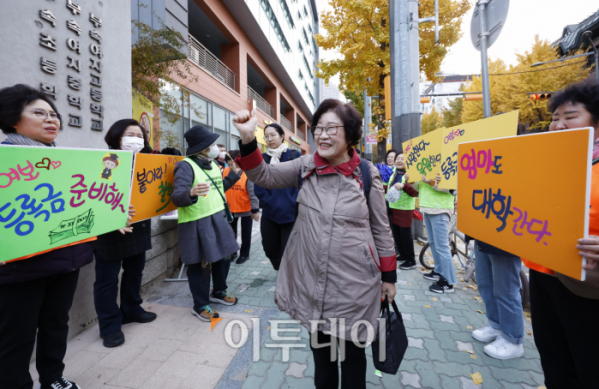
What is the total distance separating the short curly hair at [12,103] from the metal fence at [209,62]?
30.0ft

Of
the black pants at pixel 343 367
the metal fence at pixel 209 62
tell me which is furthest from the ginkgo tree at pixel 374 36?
the black pants at pixel 343 367

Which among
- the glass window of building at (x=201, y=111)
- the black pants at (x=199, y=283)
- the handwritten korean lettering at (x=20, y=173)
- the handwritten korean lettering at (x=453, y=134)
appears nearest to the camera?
the handwritten korean lettering at (x=20, y=173)

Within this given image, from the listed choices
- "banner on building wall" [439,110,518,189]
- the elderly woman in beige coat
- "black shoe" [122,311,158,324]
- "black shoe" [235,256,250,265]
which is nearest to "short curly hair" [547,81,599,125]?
"banner on building wall" [439,110,518,189]

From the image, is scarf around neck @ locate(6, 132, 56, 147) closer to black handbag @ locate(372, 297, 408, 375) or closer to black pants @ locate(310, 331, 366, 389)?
black pants @ locate(310, 331, 366, 389)

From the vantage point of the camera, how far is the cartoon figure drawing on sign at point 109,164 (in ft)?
6.28

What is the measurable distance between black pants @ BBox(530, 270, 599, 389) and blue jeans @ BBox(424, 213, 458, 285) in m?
1.98

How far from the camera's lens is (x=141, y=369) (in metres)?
2.32

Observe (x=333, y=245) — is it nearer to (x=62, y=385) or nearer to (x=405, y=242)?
(x=62, y=385)

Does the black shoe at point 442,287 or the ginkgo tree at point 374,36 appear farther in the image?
the ginkgo tree at point 374,36

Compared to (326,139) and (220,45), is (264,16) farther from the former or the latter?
(326,139)

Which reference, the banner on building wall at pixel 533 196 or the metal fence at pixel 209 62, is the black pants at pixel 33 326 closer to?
the banner on building wall at pixel 533 196

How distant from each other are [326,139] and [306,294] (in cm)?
93

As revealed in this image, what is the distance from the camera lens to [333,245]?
5.19ft

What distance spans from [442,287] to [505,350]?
1420 mm
